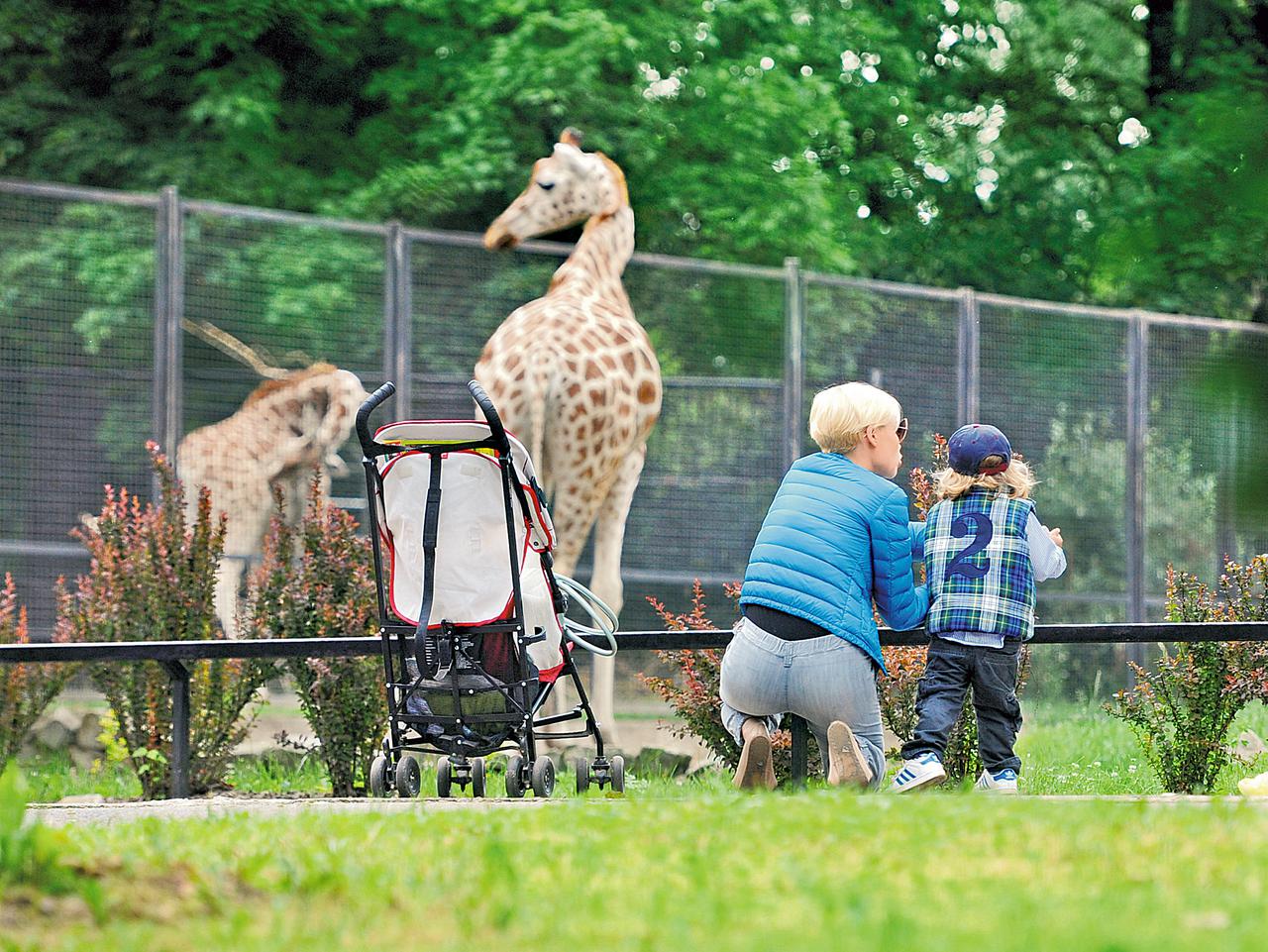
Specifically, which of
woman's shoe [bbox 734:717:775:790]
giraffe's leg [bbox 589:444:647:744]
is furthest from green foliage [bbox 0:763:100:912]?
giraffe's leg [bbox 589:444:647:744]

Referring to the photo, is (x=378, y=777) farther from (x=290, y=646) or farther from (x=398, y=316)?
(x=398, y=316)

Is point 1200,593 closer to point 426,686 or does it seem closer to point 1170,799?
point 1170,799

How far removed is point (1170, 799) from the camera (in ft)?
18.4

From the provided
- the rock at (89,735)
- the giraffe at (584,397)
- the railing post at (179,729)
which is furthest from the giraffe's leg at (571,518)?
the railing post at (179,729)

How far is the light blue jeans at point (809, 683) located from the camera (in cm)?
556

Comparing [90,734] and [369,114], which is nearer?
[90,734]

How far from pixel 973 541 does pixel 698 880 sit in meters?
2.63

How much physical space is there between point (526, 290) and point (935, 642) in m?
6.69

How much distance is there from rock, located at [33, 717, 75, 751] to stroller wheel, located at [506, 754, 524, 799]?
4780 mm

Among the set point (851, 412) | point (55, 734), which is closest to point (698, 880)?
point (851, 412)

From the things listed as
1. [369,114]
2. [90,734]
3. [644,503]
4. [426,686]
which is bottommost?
[90,734]

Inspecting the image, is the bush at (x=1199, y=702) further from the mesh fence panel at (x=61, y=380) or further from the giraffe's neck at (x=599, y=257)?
the mesh fence panel at (x=61, y=380)

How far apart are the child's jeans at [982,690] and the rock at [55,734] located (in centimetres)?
598

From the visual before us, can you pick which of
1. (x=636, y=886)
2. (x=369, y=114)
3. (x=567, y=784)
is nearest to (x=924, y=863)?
(x=636, y=886)
